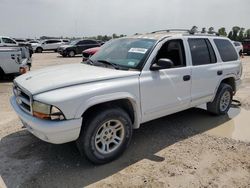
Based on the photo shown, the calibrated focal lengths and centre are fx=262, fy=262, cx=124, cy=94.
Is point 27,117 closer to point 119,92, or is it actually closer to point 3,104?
point 119,92

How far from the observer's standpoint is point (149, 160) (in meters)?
Answer: 3.83

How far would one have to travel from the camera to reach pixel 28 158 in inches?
151

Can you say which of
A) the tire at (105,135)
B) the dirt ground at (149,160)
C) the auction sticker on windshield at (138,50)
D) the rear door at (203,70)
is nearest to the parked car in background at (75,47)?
the dirt ground at (149,160)

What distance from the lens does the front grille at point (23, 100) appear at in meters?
3.40

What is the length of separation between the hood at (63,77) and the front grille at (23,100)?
96 mm

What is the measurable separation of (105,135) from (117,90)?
0.66 metres

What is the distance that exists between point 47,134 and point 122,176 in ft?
3.64

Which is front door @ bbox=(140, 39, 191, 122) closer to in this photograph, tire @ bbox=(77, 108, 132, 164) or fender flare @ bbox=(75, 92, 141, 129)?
fender flare @ bbox=(75, 92, 141, 129)

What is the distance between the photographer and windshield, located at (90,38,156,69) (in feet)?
13.4

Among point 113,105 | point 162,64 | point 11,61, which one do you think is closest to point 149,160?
point 113,105

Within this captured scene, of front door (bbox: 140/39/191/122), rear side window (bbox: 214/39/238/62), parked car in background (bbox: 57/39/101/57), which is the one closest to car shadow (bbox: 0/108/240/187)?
front door (bbox: 140/39/191/122)

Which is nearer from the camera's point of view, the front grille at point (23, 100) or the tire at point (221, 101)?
the front grille at point (23, 100)

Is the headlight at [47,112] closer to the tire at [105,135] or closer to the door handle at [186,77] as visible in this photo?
the tire at [105,135]

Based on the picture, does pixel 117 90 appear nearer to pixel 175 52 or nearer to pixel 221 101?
pixel 175 52
